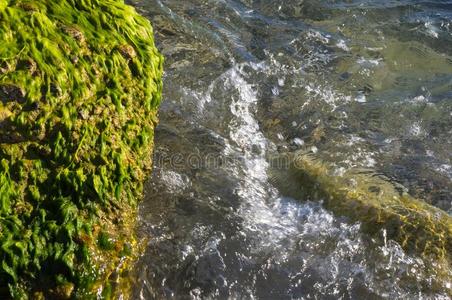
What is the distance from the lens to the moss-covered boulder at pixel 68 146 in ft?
10.9

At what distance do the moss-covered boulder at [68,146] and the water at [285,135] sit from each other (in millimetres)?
414

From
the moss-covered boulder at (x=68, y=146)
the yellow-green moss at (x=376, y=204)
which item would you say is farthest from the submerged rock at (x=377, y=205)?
the moss-covered boulder at (x=68, y=146)

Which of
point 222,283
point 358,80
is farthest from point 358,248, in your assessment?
point 358,80

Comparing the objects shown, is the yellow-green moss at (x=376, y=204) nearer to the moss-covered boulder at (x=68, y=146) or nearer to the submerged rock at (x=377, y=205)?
the submerged rock at (x=377, y=205)

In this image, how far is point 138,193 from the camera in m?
3.96

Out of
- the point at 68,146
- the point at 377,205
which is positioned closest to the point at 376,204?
the point at 377,205

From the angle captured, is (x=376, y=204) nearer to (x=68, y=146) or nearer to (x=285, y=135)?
(x=285, y=135)

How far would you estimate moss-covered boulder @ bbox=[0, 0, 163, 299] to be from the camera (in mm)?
3311

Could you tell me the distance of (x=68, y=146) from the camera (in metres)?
3.51

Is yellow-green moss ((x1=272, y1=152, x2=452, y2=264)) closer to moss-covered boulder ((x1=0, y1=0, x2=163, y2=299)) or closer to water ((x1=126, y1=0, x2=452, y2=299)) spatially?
water ((x1=126, y1=0, x2=452, y2=299))

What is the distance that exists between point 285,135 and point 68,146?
2.67 metres

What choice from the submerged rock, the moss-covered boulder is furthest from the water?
the moss-covered boulder

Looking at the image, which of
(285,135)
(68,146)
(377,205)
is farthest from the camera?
(285,135)

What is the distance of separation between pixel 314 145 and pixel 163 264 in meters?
2.25
